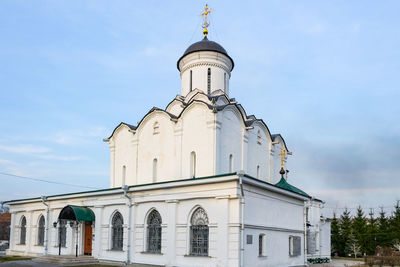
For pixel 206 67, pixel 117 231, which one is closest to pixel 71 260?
pixel 117 231

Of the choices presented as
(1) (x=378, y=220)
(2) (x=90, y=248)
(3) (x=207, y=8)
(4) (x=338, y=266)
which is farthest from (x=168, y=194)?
(1) (x=378, y=220)

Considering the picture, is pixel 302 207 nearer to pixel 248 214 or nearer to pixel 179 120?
pixel 248 214

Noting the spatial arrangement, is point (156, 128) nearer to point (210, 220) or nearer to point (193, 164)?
point (193, 164)

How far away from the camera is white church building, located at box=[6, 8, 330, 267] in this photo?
15.1 metres

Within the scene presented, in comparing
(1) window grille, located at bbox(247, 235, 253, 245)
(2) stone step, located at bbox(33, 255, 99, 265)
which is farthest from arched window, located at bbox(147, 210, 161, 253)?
(1) window grille, located at bbox(247, 235, 253, 245)

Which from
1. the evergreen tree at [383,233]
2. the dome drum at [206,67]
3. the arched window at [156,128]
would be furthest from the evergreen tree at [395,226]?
the arched window at [156,128]

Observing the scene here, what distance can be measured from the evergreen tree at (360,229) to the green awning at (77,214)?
2660cm

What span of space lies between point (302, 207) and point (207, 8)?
1439cm

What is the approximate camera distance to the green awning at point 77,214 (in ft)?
64.1

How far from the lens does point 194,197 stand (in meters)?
15.8

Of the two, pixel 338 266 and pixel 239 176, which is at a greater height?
pixel 239 176

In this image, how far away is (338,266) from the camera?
2175 cm

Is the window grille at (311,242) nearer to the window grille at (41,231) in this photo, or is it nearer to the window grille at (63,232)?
the window grille at (63,232)

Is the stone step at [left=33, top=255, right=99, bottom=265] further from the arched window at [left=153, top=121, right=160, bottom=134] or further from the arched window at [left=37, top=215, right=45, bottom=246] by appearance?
the arched window at [left=153, top=121, right=160, bottom=134]
